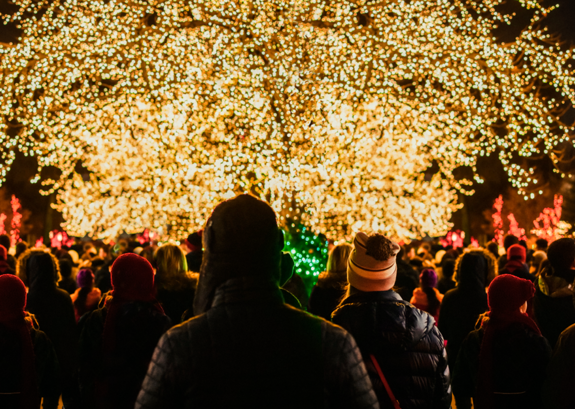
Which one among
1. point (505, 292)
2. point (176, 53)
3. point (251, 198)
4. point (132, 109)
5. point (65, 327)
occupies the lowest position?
point (65, 327)

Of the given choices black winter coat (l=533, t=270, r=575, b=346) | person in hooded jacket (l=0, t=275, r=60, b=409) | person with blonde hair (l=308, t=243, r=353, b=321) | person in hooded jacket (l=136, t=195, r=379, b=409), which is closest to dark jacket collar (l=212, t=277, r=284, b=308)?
person in hooded jacket (l=136, t=195, r=379, b=409)

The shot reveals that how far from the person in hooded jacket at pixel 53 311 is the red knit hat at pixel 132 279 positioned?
5.24 feet

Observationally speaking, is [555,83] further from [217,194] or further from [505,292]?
[505,292]

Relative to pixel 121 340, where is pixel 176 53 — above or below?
above

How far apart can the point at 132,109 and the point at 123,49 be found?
4.10 ft

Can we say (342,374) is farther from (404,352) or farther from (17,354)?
(17,354)

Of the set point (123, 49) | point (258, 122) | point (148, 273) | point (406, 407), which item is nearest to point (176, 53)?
point (123, 49)

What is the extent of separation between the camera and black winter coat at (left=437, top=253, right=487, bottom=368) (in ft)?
19.8

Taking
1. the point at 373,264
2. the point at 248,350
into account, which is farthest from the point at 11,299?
the point at 248,350

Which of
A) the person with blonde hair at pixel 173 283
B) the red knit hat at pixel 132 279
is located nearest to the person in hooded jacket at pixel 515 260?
the person with blonde hair at pixel 173 283

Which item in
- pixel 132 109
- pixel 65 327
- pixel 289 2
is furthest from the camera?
pixel 132 109

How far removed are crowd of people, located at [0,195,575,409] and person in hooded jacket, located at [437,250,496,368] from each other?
0.03 feet

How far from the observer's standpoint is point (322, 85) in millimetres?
13227

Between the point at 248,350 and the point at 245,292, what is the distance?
0.19 metres
